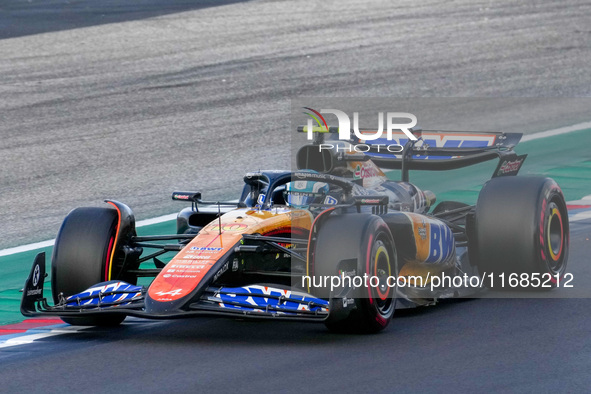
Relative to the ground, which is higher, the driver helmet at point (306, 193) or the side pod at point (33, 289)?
the driver helmet at point (306, 193)

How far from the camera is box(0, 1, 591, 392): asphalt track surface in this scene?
6559mm

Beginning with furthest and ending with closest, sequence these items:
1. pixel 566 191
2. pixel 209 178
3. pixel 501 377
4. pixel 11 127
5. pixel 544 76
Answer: pixel 544 76 → pixel 11 127 → pixel 209 178 → pixel 566 191 → pixel 501 377

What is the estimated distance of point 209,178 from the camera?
13.7m

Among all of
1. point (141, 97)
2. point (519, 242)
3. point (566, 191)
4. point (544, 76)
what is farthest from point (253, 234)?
point (544, 76)

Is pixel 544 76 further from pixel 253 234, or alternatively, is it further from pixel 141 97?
pixel 253 234

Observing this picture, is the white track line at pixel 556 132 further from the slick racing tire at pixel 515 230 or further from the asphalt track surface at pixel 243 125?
the slick racing tire at pixel 515 230

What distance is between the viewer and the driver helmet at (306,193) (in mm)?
8125

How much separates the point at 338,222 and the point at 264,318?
82cm

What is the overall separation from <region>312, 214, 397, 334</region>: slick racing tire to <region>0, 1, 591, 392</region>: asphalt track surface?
144 millimetres

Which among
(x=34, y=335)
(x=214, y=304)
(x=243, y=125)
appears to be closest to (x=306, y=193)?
(x=214, y=304)

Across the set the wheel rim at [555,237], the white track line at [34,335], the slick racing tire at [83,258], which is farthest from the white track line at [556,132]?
the white track line at [34,335]

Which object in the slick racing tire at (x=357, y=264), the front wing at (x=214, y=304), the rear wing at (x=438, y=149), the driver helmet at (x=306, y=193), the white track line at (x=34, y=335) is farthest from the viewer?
the rear wing at (x=438, y=149)

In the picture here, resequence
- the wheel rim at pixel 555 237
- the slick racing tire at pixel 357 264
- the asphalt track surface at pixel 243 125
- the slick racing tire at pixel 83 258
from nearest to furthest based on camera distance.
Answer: the asphalt track surface at pixel 243 125 → the slick racing tire at pixel 357 264 → the slick racing tire at pixel 83 258 → the wheel rim at pixel 555 237

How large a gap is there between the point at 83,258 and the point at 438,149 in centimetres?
319
